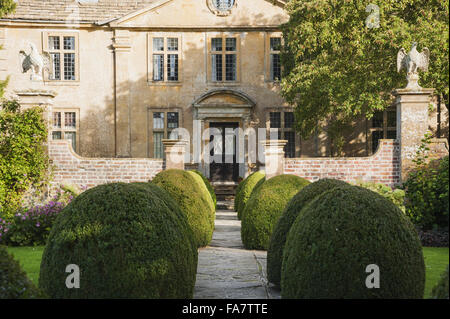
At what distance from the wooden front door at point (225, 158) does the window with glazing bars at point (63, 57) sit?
693 cm

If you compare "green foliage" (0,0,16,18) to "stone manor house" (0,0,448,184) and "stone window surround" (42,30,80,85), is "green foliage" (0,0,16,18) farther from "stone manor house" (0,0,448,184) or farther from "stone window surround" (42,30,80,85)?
"stone window surround" (42,30,80,85)

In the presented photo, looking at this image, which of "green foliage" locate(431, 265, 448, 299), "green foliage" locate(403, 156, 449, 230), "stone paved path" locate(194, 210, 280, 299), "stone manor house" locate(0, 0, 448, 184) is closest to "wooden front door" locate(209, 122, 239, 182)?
"stone manor house" locate(0, 0, 448, 184)

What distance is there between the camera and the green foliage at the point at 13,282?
10.7 feet

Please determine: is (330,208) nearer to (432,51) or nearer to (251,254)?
(251,254)

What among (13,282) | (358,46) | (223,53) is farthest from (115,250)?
(223,53)

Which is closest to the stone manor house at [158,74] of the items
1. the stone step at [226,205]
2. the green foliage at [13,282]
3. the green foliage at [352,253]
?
the stone step at [226,205]

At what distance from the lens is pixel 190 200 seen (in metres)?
8.86

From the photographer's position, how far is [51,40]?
2136 centimetres

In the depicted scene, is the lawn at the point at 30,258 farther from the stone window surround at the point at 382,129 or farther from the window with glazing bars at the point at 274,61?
the stone window surround at the point at 382,129

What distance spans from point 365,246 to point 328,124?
17.8 metres

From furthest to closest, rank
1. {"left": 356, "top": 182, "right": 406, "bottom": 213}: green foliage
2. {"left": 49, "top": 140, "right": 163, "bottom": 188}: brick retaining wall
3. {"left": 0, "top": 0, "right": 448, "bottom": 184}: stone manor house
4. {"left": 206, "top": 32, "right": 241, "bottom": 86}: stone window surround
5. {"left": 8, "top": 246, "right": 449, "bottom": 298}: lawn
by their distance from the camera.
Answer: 1. {"left": 206, "top": 32, "right": 241, "bottom": 86}: stone window surround
2. {"left": 0, "top": 0, "right": 448, "bottom": 184}: stone manor house
3. {"left": 49, "top": 140, "right": 163, "bottom": 188}: brick retaining wall
4. {"left": 356, "top": 182, "right": 406, "bottom": 213}: green foliage
5. {"left": 8, "top": 246, "right": 449, "bottom": 298}: lawn

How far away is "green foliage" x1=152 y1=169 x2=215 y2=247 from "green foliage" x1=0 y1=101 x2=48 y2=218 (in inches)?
238

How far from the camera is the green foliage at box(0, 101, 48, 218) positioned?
1327cm
